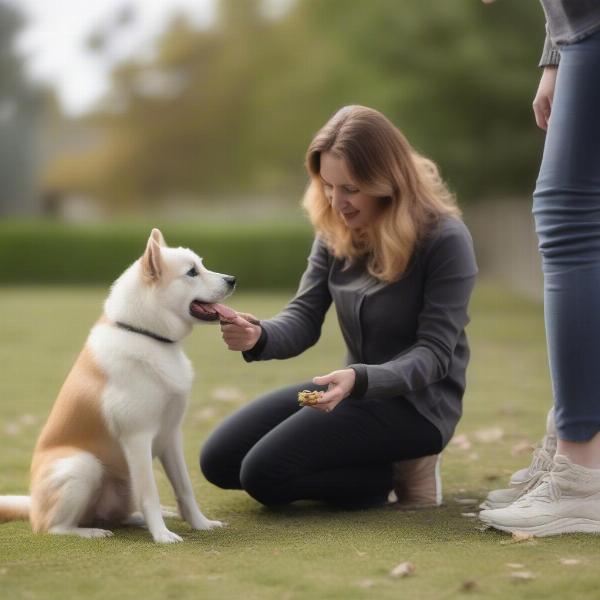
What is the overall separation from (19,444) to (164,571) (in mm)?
2436

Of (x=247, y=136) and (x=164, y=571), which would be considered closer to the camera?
(x=164, y=571)

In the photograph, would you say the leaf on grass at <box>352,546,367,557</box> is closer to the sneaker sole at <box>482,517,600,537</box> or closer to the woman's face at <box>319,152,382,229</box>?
the sneaker sole at <box>482,517,600,537</box>

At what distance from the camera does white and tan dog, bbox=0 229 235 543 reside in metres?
3.28

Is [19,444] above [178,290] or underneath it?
underneath

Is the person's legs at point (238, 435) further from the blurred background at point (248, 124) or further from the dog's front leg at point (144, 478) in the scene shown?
the blurred background at point (248, 124)

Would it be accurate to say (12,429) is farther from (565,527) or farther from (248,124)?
(248,124)

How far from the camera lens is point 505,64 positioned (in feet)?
42.6

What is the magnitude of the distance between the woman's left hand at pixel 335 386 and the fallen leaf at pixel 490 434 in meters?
1.88

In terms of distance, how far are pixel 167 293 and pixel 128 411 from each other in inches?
16.0

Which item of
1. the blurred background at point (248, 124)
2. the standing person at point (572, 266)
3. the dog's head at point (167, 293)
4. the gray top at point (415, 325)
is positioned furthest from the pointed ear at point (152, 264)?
the blurred background at point (248, 124)

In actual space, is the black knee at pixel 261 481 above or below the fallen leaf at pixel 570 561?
above

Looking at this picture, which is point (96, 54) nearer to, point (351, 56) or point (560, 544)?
point (351, 56)

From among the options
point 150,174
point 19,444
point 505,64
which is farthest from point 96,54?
point 19,444

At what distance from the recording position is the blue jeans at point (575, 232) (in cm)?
289
